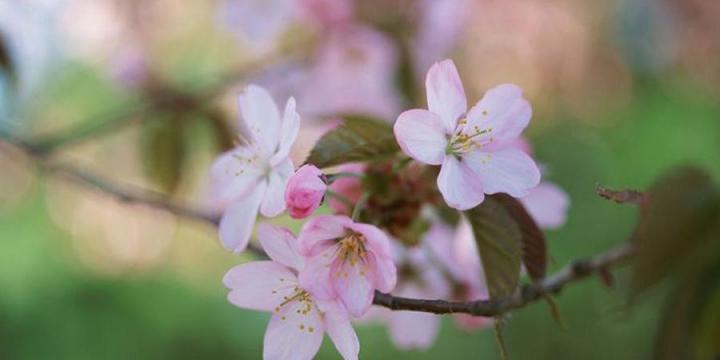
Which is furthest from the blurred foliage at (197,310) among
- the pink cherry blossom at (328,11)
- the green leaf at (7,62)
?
the green leaf at (7,62)

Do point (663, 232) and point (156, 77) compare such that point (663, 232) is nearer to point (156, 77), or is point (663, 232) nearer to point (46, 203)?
point (156, 77)

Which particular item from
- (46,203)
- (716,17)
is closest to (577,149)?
(716,17)

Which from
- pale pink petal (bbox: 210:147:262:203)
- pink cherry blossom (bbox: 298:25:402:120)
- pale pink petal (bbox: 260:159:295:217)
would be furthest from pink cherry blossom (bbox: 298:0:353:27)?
pale pink petal (bbox: 260:159:295:217)

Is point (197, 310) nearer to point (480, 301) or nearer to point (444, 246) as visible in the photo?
point (444, 246)

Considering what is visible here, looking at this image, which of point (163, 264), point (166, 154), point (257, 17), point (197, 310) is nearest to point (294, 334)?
point (166, 154)

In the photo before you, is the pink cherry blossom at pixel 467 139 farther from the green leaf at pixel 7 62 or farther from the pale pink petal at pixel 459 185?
the green leaf at pixel 7 62

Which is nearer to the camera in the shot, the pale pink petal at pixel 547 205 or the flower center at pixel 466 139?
the flower center at pixel 466 139

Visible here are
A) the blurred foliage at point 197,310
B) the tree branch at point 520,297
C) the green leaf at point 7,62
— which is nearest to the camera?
the tree branch at point 520,297
